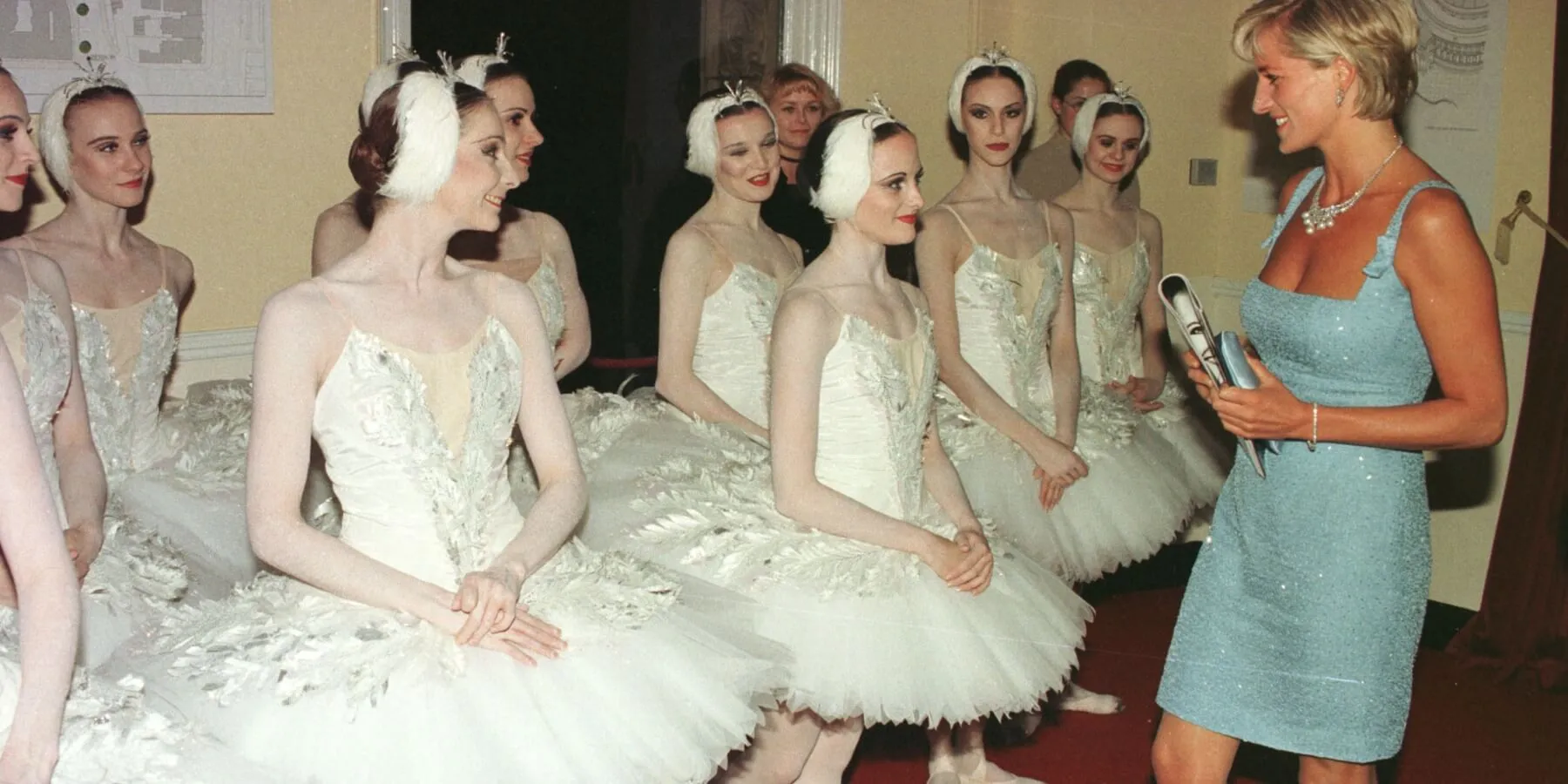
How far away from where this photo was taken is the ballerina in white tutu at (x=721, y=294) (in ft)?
12.5

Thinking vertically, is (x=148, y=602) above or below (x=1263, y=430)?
below

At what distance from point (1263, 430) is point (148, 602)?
206 cm

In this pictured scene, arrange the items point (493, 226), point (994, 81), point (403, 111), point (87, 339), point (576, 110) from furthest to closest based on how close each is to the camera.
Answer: point (576, 110) < point (994, 81) < point (87, 339) < point (493, 226) < point (403, 111)

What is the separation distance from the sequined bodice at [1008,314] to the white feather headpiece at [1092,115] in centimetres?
53

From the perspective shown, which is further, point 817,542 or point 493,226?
point 817,542

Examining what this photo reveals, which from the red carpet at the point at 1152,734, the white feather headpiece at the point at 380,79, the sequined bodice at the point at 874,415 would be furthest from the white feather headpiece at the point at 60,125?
the red carpet at the point at 1152,734

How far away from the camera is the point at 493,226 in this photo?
2.55m

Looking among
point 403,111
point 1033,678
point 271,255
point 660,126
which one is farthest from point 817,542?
point 660,126

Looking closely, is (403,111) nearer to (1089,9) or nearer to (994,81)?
(994,81)

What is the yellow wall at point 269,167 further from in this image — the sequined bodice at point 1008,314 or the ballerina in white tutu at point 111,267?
the sequined bodice at point 1008,314

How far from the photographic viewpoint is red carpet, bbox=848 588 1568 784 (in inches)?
155

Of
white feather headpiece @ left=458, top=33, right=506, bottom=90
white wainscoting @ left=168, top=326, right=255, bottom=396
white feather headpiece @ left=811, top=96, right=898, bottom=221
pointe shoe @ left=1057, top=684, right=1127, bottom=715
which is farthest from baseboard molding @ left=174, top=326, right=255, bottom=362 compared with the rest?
pointe shoe @ left=1057, top=684, right=1127, bottom=715

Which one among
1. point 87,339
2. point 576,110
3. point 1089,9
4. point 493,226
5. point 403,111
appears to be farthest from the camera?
point 1089,9

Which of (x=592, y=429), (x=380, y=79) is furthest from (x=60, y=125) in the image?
(x=592, y=429)
